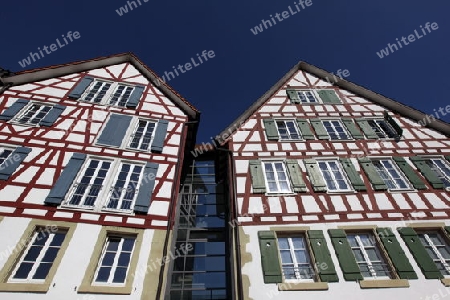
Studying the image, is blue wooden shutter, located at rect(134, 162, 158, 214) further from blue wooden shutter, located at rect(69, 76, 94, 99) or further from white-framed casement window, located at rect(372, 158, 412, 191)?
white-framed casement window, located at rect(372, 158, 412, 191)

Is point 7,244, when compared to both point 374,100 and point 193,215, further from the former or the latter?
point 374,100

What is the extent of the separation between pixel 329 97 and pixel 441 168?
17.8 ft

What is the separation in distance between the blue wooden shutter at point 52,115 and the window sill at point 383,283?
10.7 meters

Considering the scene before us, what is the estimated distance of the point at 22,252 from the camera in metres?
6.81

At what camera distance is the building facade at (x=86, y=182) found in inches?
261

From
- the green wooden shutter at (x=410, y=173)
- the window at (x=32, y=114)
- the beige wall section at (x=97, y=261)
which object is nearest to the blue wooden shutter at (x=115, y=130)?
the window at (x=32, y=114)

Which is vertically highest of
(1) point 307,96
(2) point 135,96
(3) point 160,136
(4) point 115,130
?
(1) point 307,96

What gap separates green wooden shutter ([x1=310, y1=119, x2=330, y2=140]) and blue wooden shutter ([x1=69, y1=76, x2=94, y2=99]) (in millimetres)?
A: 9627

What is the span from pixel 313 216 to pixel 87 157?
7261mm

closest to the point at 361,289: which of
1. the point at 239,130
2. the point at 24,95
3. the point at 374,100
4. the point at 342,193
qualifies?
the point at 342,193

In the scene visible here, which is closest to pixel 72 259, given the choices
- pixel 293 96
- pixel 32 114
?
pixel 32 114

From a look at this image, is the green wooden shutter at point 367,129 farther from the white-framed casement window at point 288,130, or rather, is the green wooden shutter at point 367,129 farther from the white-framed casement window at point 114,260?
the white-framed casement window at point 114,260

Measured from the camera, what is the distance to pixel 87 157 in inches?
370

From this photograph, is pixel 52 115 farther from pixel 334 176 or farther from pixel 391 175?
pixel 391 175
